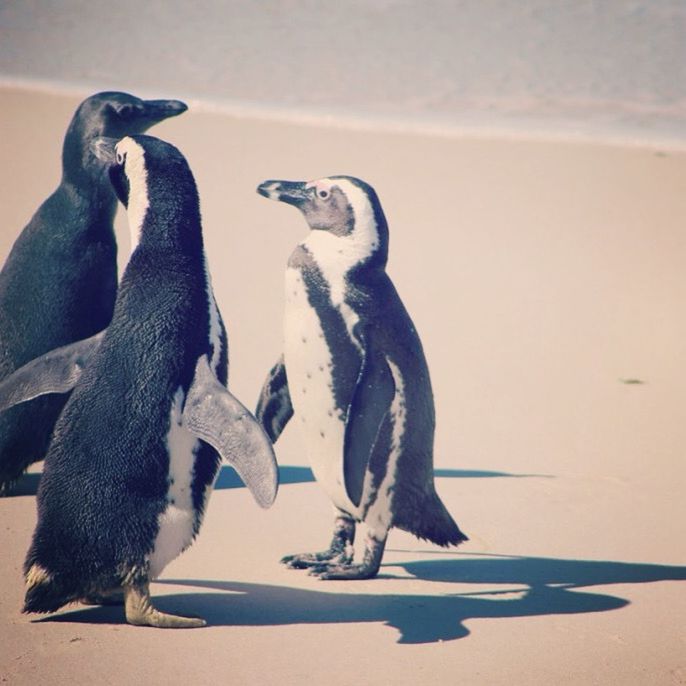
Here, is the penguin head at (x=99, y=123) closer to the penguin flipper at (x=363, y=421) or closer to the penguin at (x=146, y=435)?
the penguin at (x=146, y=435)

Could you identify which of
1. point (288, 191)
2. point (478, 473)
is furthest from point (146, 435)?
point (478, 473)

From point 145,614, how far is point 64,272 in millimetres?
1491

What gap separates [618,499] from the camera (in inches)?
182

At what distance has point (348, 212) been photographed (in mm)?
3885

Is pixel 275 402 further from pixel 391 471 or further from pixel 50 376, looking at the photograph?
pixel 50 376

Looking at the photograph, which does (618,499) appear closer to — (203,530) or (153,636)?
(203,530)

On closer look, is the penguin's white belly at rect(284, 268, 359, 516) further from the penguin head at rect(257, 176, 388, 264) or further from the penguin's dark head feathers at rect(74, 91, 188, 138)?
the penguin's dark head feathers at rect(74, 91, 188, 138)

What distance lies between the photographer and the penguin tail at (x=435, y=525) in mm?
3861

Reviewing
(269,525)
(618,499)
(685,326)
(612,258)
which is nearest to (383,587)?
(269,525)

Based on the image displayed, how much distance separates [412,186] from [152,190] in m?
6.09

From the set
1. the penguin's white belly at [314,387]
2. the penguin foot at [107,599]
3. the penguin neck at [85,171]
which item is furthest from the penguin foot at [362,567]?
the penguin neck at [85,171]

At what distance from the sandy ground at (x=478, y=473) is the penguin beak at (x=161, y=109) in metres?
1.22

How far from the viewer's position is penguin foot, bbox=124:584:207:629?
3359 mm

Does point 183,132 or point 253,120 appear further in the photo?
point 253,120
